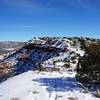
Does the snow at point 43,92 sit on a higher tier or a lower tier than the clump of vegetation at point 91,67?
lower

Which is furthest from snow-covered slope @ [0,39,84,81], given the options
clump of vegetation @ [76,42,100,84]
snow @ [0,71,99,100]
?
snow @ [0,71,99,100]

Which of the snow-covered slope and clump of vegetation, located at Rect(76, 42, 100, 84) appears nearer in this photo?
clump of vegetation, located at Rect(76, 42, 100, 84)

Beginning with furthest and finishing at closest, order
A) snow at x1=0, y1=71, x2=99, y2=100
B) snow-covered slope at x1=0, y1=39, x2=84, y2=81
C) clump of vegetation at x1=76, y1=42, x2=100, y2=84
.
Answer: snow-covered slope at x1=0, y1=39, x2=84, y2=81, clump of vegetation at x1=76, y1=42, x2=100, y2=84, snow at x1=0, y1=71, x2=99, y2=100

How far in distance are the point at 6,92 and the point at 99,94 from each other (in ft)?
19.0

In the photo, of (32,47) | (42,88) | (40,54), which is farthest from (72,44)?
(42,88)

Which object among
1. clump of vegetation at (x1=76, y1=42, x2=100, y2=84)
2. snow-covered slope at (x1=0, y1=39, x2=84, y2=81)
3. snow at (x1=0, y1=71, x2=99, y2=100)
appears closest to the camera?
snow at (x1=0, y1=71, x2=99, y2=100)

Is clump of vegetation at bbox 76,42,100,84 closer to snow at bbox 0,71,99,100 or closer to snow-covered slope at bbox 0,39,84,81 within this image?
snow at bbox 0,71,99,100

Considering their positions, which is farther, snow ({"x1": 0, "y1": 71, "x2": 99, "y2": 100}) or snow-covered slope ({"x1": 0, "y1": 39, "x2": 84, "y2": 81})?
snow-covered slope ({"x1": 0, "y1": 39, "x2": 84, "y2": 81})

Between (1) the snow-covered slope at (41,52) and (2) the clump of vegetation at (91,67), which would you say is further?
(1) the snow-covered slope at (41,52)

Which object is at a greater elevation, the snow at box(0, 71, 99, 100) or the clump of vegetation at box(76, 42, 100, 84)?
the clump of vegetation at box(76, 42, 100, 84)

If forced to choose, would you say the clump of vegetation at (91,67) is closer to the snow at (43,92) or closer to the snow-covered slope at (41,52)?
the snow at (43,92)

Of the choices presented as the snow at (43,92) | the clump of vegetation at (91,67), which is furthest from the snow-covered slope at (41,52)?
the snow at (43,92)

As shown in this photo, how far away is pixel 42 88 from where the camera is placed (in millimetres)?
16453

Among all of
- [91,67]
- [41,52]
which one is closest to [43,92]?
[91,67]
